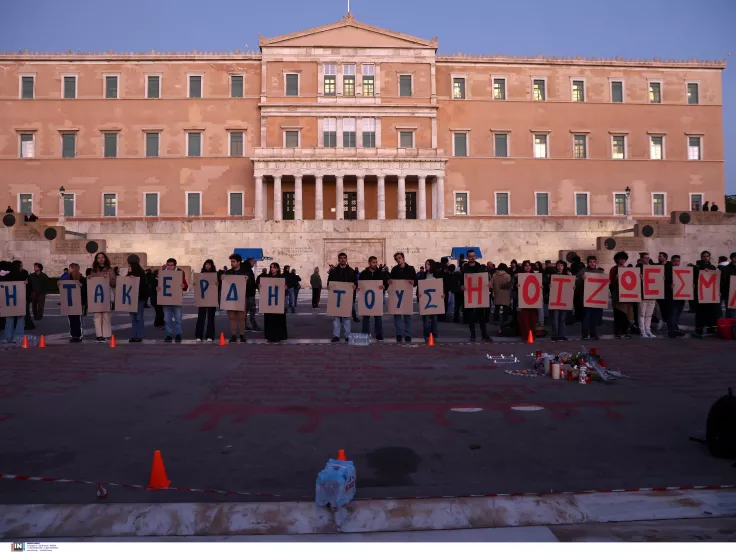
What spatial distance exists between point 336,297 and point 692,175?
163 feet

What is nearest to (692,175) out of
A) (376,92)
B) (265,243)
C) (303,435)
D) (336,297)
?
(376,92)

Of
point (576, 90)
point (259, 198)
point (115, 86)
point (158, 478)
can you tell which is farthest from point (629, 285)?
point (115, 86)

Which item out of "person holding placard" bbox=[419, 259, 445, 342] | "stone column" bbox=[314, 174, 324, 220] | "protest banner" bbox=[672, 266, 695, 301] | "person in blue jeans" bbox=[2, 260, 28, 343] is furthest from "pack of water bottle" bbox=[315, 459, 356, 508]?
"stone column" bbox=[314, 174, 324, 220]

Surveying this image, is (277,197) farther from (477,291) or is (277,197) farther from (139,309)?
(477,291)

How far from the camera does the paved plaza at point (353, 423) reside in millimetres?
4707

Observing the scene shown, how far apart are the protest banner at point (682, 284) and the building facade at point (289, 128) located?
1332 inches

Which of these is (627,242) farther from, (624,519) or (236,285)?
(624,519)

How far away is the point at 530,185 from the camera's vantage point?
50.6 m

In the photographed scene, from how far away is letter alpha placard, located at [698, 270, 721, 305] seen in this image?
13.6 metres

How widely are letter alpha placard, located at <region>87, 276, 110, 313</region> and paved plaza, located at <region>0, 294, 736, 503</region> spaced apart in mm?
2265

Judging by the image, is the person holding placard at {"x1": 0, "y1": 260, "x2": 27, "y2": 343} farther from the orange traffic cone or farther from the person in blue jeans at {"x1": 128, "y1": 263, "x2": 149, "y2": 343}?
the orange traffic cone

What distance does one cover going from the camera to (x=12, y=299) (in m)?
13.1

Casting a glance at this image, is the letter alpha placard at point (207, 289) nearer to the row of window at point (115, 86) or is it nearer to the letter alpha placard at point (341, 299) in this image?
the letter alpha placard at point (341, 299)

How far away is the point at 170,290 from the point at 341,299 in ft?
12.9
